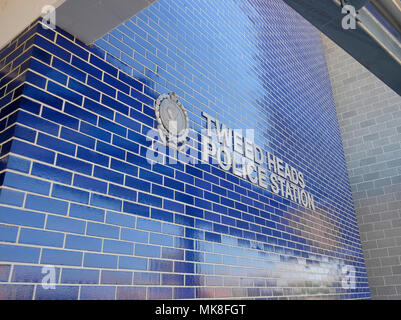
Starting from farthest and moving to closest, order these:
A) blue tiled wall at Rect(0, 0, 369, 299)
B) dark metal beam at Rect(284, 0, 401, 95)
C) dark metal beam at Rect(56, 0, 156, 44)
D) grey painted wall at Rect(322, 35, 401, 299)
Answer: grey painted wall at Rect(322, 35, 401, 299), dark metal beam at Rect(284, 0, 401, 95), dark metal beam at Rect(56, 0, 156, 44), blue tiled wall at Rect(0, 0, 369, 299)

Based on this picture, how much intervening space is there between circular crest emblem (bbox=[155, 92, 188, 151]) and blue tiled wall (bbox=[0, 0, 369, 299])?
7cm

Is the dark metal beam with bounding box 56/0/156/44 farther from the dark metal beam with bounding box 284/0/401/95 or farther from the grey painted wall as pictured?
the grey painted wall

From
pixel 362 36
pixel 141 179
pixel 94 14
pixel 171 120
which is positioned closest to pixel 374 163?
pixel 362 36

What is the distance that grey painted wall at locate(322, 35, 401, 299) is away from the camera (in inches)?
208

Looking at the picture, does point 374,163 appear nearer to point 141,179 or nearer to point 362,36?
point 362,36

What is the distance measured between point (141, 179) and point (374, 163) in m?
5.03

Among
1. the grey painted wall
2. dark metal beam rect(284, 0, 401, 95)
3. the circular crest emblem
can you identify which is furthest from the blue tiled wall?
the grey painted wall

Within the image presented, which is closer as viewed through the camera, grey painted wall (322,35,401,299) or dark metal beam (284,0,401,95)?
dark metal beam (284,0,401,95)

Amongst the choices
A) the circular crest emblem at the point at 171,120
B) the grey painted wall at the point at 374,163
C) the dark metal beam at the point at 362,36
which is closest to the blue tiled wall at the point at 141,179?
the circular crest emblem at the point at 171,120

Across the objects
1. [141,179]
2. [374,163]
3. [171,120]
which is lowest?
[141,179]

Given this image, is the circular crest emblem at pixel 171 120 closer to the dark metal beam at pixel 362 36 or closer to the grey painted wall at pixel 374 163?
the dark metal beam at pixel 362 36

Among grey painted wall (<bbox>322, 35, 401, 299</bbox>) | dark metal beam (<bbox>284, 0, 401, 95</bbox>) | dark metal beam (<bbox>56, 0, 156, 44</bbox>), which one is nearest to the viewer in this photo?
dark metal beam (<bbox>56, 0, 156, 44</bbox>)

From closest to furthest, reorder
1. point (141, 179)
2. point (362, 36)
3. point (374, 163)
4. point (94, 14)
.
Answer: point (94, 14), point (141, 179), point (362, 36), point (374, 163)

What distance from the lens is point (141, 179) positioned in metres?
1.98
